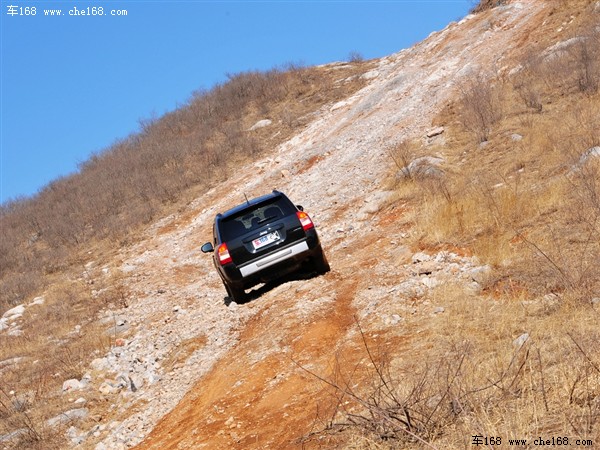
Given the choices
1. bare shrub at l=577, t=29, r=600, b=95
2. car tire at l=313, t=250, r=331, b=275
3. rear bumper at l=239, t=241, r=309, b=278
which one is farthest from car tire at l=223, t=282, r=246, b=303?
bare shrub at l=577, t=29, r=600, b=95

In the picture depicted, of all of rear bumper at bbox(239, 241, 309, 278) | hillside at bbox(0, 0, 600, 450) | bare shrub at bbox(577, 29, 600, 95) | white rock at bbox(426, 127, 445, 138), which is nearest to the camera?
hillside at bbox(0, 0, 600, 450)

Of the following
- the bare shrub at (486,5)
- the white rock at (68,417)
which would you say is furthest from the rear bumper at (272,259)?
the bare shrub at (486,5)

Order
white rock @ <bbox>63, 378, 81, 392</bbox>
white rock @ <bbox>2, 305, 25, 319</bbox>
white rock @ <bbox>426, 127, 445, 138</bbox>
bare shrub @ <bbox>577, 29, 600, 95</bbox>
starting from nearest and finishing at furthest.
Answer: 1. white rock @ <bbox>63, 378, 81, 392</bbox>
2. bare shrub @ <bbox>577, 29, 600, 95</bbox>
3. white rock @ <bbox>2, 305, 25, 319</bbox>
4. white rock @ <bbox>426, 127, 445, 138</bbox>

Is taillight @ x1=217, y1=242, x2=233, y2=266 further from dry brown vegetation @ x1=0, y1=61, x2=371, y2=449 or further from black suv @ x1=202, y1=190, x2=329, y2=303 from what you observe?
dry brown vegetation @ x1=0, y1=61, x2=371, y2=449

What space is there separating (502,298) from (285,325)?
3.08 metres

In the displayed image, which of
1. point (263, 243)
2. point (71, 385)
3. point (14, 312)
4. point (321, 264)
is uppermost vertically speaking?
point (14, 312)

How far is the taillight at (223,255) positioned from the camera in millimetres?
10648

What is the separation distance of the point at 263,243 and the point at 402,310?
340 centimetres

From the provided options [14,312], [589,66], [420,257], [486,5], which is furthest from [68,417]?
[486,5]

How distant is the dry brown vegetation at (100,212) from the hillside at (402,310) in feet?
0.65

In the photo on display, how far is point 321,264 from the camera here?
11.0 m

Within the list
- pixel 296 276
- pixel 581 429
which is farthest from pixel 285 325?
pixel 581 429

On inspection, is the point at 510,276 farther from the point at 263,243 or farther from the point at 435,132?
the point at 435,132

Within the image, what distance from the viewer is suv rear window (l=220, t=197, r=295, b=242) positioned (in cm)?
1078
